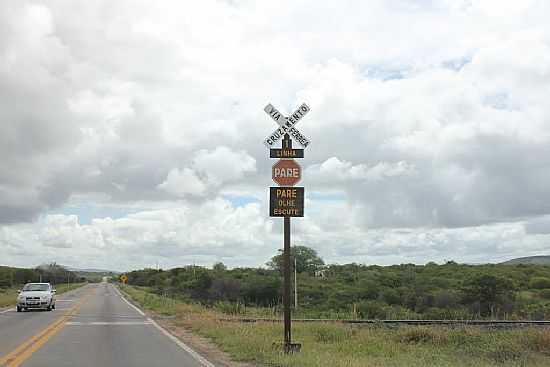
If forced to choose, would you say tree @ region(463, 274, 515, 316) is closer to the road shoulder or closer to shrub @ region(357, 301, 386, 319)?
shrub @ region(357, 301, 386, 319)

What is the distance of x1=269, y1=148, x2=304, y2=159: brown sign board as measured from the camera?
16.0 meters

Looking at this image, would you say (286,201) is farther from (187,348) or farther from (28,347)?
(28,347)

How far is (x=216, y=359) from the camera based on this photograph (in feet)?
50.5

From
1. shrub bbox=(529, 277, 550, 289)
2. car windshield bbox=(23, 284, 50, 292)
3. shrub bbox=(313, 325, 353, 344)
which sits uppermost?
shrub bbox=(529, 277, 550, 289)

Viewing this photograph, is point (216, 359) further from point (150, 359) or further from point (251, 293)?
point (251, 293)

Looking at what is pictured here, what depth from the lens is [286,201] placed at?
1589 centimetres

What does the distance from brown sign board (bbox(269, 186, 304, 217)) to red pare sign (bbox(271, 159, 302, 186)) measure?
0.18 meters

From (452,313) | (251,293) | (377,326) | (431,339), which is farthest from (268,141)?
(251,293)

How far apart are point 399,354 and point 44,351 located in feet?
28.9

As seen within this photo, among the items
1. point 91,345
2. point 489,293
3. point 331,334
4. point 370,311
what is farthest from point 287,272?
point 489,293

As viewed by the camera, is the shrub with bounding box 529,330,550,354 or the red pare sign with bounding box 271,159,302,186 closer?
the red pare sign with bounding box 271,159,302,186

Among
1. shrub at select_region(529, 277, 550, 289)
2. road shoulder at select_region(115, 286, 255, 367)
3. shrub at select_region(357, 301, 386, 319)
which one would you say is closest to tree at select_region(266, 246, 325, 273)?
shrub at select_region(529, 277, 550, 289)

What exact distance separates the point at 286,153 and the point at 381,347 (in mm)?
5874

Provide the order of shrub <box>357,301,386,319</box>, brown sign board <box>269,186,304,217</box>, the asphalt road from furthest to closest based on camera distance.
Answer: shrub <box>357,301,386,319</box>
brown sign board <box>269,186,304,217</box>
the asphalt road
